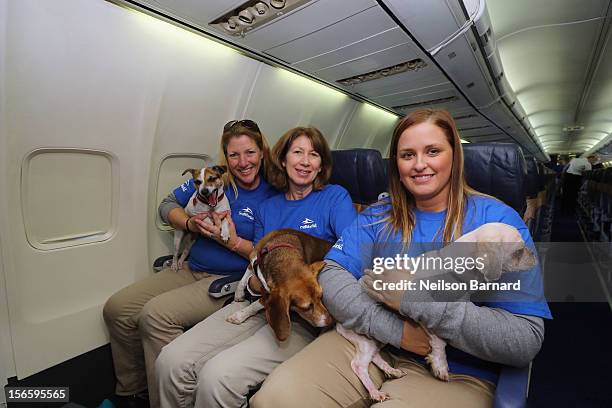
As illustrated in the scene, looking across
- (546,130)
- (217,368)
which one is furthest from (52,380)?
(546,130)

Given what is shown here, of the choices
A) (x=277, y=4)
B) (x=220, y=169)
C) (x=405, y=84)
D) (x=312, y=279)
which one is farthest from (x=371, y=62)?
(x=312, y=279)

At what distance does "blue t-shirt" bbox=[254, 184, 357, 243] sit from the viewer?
1978 mm

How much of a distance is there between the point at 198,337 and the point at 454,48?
3269 mm

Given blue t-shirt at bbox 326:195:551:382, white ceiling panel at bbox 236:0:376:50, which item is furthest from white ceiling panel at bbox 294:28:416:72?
blue t-shirt at bbox 326:195:551:382

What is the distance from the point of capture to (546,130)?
41.4ft

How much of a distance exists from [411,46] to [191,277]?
2831 mm

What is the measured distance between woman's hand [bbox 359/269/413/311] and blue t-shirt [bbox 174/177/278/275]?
1.34m

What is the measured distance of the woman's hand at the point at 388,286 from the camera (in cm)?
121

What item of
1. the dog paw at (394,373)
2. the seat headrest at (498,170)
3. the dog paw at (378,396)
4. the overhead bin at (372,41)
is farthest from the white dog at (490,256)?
the overhead bin at (372,41)

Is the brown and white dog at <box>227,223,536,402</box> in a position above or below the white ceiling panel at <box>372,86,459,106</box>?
below

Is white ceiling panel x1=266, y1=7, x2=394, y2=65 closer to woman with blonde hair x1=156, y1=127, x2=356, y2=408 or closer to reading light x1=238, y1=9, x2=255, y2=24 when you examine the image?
reading light x1=238, y1=9, x2=255, y2=24

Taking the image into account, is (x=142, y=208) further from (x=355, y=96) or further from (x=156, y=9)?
(x=355, y=96)

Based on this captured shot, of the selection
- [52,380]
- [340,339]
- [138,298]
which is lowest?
[52,380]

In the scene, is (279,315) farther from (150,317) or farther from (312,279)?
(150,317)
